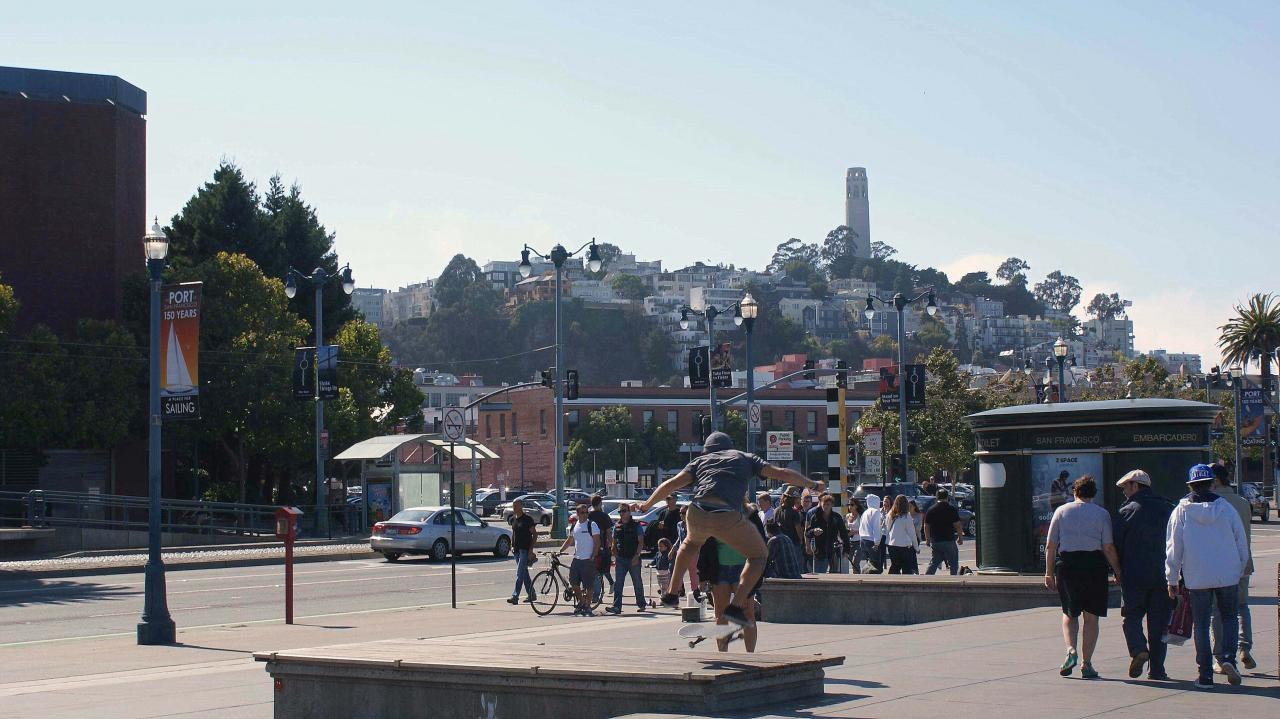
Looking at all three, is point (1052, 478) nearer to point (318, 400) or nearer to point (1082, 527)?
point (1082, 527)

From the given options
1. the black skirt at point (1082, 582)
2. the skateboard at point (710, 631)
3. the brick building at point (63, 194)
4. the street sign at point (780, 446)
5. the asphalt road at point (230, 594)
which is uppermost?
the brick building at point (63, 194)

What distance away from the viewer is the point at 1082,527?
11.4 metres

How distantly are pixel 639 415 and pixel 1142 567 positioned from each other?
3405 inches

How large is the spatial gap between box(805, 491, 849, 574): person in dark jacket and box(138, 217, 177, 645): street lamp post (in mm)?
10708

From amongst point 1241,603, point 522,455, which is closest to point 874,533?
point 1241,603

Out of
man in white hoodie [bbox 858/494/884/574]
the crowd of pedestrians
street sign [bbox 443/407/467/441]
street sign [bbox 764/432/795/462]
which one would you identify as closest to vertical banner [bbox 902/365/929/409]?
street sign [bbox 764/432/795/462]

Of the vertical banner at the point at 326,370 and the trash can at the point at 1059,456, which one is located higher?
the vertical banner at the point at 326,370

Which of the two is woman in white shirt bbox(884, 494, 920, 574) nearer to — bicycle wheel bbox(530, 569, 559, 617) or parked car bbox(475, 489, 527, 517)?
bicycle wheel bbox(530, 569, 559, 617)

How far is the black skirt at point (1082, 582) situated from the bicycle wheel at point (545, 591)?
1241 cm

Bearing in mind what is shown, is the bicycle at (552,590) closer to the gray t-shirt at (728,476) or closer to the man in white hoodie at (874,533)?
the man in white hoodie at (874,533)

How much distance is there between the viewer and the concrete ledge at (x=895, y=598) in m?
17.6

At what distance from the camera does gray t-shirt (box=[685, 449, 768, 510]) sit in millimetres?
11141

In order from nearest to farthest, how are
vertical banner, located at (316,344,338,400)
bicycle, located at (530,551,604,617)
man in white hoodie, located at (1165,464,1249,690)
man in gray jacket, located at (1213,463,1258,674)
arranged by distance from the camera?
→ man in white hoodie, located at (1165,464,1249,690) < man in gray jacket, located at (1213,463,1258,674) < bicycle, located at (530,551,604,617) < vertical banner, located at (316,344,338,400)

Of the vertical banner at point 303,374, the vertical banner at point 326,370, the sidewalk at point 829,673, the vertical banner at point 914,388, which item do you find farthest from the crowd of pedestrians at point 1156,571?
the vertical banner at point 303,374
